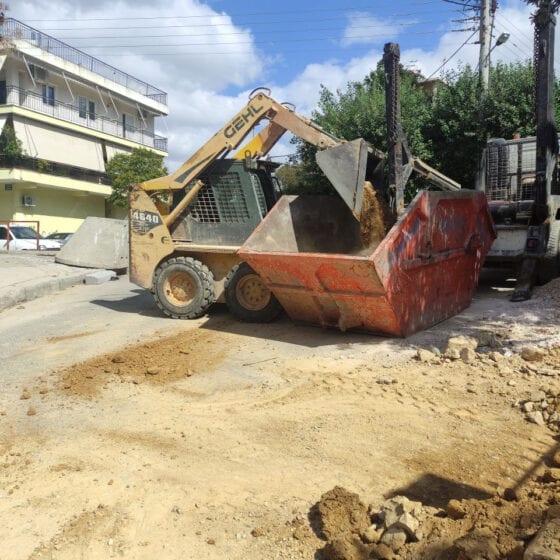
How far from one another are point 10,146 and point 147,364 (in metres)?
26.3

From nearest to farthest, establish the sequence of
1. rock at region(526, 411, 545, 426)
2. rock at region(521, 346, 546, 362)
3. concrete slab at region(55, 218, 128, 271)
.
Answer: rock at region(526, 411, 545, 426)
rock at region(521, 346, 546, 362)
concrete slab at region(55, 218, 128, 271)

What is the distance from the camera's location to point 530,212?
9352mm

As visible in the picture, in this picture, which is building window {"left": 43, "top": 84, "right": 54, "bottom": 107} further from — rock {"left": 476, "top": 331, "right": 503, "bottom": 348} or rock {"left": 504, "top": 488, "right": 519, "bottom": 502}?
rock {"left": 504, "top": 488, "right": 519, "bottom": 502}

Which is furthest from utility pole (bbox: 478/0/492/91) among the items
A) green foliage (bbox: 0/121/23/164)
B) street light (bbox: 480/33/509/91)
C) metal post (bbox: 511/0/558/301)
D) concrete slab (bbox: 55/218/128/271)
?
green foliage (bbox: 0/121/23/164)

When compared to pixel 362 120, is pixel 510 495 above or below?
below

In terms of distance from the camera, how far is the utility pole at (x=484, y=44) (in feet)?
54.7

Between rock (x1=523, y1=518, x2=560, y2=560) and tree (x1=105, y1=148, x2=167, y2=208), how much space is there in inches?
1265

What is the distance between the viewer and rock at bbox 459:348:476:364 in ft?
17.6

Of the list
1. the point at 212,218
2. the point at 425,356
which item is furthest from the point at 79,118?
the point at 425,356

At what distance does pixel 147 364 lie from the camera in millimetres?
6027

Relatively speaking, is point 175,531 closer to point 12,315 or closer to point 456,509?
point 456,509

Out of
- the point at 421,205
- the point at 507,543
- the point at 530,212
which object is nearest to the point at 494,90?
the point at 530,212

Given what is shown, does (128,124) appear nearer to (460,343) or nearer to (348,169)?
(348,169)

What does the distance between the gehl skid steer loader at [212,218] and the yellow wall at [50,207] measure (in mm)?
24022
